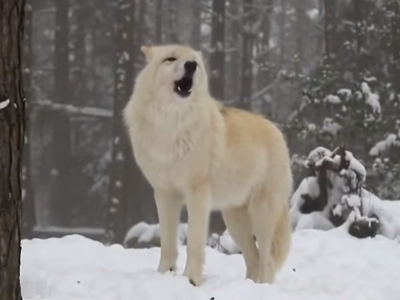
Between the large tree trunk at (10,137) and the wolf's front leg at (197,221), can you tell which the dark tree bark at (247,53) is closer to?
the wolf's front leg at (197,221)

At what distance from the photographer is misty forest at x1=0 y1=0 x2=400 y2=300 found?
9383 mm

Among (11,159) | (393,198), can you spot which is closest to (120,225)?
(393,198)

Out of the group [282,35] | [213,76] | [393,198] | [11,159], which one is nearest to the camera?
[11,159]

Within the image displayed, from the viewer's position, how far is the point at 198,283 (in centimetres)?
508

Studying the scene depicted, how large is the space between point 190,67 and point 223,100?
15.1 m

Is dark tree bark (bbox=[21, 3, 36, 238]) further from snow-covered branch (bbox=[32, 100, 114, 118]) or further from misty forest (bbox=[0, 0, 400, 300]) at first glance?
snow-covered branch (bbox=[32, 100, 114, 118])

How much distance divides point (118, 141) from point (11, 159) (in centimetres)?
1311

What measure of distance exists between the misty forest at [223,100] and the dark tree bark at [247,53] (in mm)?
44

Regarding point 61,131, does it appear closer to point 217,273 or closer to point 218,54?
point 218,54

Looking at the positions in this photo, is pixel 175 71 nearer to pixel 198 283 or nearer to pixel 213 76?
pixel 198 283

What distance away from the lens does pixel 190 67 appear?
5.18 metres

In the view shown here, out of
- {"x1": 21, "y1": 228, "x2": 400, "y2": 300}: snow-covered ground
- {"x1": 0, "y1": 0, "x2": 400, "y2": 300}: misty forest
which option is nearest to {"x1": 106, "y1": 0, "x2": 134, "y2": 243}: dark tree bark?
{"x1": 0, "y1": 0, "x2": 400, "y2": 300}: misty forest

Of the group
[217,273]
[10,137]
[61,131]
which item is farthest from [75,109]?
[10,137]

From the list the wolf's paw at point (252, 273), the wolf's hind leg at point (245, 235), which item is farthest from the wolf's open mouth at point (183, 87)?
the wolf's paw at point (252, 273)
